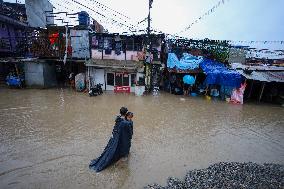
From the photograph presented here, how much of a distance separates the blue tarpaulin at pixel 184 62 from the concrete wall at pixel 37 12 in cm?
1428

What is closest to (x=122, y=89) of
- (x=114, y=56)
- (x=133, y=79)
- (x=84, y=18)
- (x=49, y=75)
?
(x=133, y=79)

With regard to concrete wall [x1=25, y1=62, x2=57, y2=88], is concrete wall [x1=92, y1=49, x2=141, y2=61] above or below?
above

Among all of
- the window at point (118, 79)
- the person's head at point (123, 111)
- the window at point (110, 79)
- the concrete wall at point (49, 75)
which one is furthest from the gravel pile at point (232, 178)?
the concrete wall at point (49, 75)

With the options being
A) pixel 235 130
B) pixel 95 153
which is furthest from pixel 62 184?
pixel 235 130

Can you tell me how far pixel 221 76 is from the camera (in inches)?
750

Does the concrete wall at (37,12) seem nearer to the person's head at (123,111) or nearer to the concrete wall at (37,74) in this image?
the concrete wall at (37,74)

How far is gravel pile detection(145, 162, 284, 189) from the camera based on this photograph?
253 inches

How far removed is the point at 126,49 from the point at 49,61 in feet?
25.4

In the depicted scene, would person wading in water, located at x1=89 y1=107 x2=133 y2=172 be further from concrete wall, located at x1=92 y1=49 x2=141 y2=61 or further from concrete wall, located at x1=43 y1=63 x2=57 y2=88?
concrete wall, located at x1=43 y1=63 x2=57 y2=88

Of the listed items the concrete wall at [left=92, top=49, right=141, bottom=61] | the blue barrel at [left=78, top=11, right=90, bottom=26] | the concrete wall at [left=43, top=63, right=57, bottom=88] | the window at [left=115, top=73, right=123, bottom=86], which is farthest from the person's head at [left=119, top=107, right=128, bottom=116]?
the concrete wall at [left=43, top=63, right=57, bottom=88]

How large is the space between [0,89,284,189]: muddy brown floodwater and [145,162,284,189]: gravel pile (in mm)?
554

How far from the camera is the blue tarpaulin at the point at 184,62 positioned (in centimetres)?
2075

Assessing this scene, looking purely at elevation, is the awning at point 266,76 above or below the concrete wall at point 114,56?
below

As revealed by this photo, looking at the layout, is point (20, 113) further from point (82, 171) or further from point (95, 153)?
point (82, 171)
